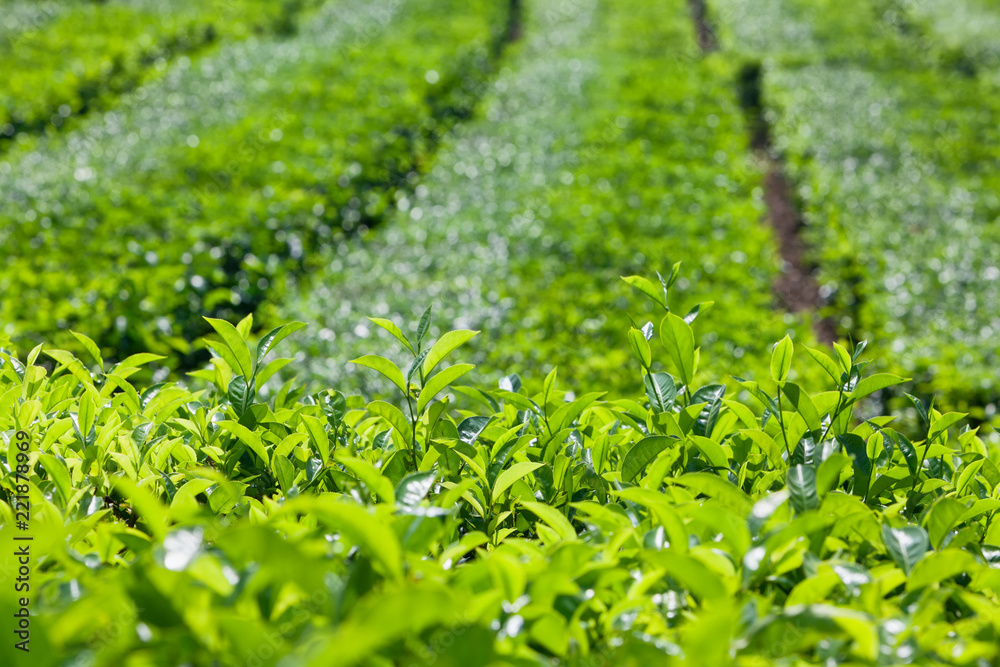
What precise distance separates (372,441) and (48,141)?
806 cm

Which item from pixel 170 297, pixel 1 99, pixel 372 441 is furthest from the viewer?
pixel 1 99

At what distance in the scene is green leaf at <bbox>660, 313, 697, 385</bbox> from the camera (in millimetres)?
1606

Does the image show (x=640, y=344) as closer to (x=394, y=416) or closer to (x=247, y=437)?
(x=394, y=416)

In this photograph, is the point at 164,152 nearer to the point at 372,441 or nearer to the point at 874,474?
the point at 372,441

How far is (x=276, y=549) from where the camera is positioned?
0.87m

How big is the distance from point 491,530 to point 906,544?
823mm

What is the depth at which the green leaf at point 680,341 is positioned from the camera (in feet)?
5.27

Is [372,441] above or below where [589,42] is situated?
above

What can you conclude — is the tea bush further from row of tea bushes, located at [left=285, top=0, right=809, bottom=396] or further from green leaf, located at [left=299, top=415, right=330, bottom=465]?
row of tea bushes, located at [left=285, top=0, right=809, bottom=396]

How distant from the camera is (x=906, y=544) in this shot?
1.25m

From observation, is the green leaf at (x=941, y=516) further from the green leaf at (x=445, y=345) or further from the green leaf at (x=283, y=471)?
the green leaf at (x=283, y=471)

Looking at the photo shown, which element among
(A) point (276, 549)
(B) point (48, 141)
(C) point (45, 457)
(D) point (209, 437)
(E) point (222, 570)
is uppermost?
(A) point (276, 549)

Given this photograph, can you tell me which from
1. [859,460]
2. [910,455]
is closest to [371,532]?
[859,460]

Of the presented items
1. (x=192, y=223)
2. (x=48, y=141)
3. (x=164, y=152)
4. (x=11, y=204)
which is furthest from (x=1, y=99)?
(x=192, y=223)
